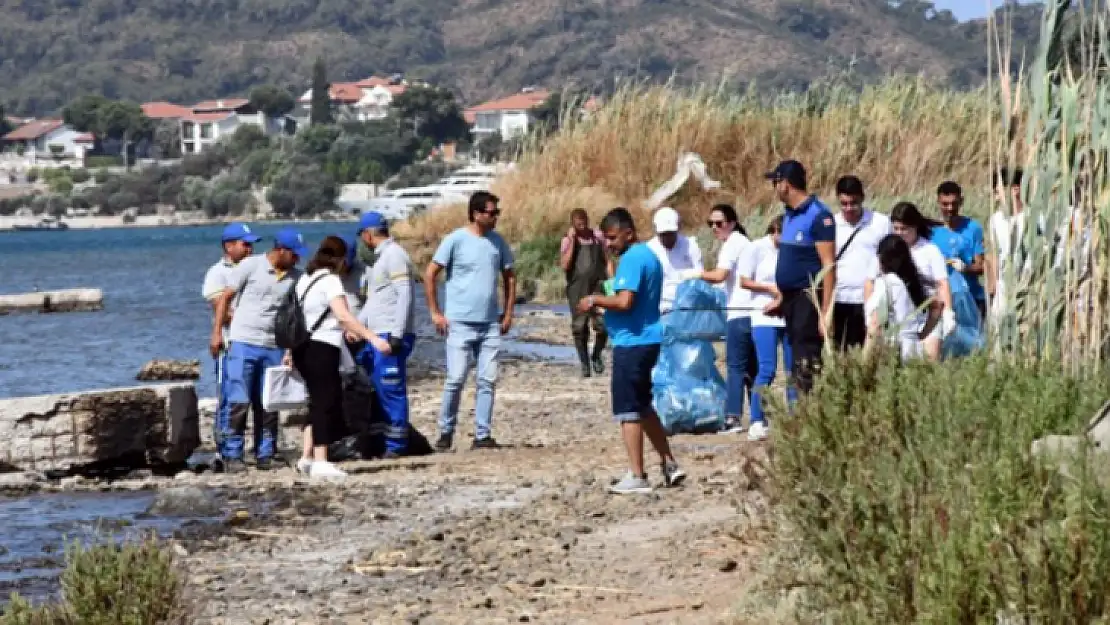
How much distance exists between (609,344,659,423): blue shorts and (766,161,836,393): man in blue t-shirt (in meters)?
0.85

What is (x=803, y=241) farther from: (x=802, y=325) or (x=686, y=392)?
(x=686, y=392)

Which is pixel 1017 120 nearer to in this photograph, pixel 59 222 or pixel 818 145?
pixel 818 145

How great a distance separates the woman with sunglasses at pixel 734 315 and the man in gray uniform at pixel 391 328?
6.50ft

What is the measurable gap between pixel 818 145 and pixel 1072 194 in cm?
2169

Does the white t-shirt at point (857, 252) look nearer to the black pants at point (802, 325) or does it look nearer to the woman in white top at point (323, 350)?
the black pants at point (802, 325)

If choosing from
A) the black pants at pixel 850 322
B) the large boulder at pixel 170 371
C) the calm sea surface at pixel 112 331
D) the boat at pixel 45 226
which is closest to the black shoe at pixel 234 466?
the black pants at pixel 850 322

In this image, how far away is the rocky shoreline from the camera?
26.2 ft

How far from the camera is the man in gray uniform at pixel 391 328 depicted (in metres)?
13.0

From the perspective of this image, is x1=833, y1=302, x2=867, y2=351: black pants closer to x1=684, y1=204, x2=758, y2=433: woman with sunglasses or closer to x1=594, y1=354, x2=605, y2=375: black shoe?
x1=684, y1=204, x2=758, y2=433: woman with sunglasses

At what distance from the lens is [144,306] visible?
46.7 meters

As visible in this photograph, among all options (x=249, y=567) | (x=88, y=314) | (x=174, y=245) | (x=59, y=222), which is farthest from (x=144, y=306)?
(x=59, y=222)

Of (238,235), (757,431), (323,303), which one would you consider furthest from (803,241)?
(238,235)

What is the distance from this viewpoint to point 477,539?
9.48 metres

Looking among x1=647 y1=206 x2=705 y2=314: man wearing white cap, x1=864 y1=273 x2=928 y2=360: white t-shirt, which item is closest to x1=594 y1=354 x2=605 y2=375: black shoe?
x1=647 y1=206 x2=705 y2=314: man wearing white cap
